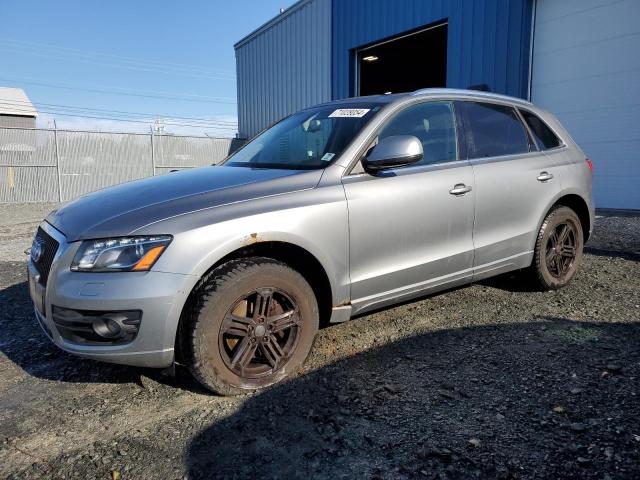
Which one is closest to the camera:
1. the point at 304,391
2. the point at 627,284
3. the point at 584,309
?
the point at 304,391

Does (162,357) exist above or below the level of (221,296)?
below

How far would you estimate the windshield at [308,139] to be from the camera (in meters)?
3.21

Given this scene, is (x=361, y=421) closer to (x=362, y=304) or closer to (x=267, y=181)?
(x=362, y=304)

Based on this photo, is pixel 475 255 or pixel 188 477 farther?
pixel 475 255

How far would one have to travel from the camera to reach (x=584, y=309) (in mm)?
3902

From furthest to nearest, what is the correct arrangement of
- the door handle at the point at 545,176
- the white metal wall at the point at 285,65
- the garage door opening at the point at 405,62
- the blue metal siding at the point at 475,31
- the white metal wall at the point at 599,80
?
the white metal wall at the point at 285,65
the garage door opening at the point at 405,62
the blue metal siding at the point at 475,31
the white metal wall at the point at 599,80
the door handle at the point at 545,176

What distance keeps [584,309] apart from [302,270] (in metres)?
2.45

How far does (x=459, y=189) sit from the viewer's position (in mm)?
3445

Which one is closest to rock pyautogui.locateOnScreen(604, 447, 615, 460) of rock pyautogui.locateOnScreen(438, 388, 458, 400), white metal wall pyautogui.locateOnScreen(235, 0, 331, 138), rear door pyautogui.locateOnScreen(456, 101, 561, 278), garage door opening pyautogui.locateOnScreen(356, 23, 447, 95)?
rock pyautogui.locateOnScreen(438, 388, 458, 400)

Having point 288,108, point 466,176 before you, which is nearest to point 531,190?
point 466,176

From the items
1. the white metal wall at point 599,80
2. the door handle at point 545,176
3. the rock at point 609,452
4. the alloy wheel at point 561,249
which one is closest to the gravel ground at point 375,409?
the rock at point 609,452

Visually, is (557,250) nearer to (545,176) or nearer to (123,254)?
(545,176)

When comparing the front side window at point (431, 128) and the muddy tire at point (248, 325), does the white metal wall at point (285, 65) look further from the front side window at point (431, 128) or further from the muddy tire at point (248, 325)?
the muddy tire at point (248, 325)

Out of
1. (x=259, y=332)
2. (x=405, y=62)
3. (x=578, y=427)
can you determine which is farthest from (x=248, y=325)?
(x=405, y=62)
